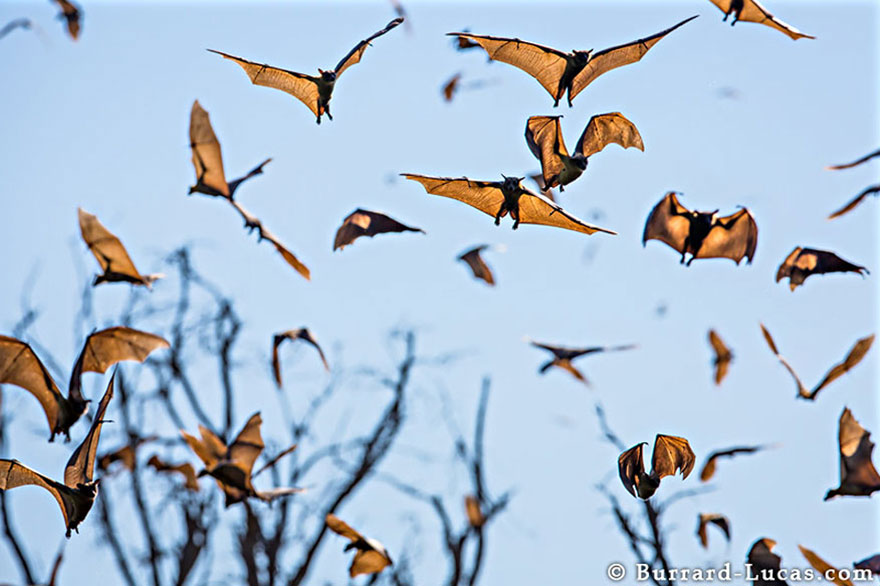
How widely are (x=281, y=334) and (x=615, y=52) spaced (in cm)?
206

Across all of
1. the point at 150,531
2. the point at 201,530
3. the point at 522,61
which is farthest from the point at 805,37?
the point at 150,531

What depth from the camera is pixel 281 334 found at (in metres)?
4.54

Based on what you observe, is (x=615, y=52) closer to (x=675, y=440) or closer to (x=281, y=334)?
(x=675, y=440)

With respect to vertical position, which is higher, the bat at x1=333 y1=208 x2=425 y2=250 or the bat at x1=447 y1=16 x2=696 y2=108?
→ the bat at x1=447 y1=16 x2=696 y2=108

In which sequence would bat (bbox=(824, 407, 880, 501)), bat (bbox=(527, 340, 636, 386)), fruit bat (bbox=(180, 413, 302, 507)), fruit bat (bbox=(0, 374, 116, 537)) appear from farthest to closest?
bat (bbox=(527, 340, 636, 386)) → fruit bat (bbox=(180, 413, 302, 507)) → bat (bbox=(824, 407, 880, 501)) → fruit bat (bbox=(0, 374, 116, 537))

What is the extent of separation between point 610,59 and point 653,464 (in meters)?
1.44

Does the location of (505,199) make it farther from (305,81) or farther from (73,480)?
(73,480)

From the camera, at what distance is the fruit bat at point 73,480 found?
3.28 meters

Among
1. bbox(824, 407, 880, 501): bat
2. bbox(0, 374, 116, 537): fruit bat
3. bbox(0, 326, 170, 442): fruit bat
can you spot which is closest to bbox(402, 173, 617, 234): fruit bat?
bbox(0, 374, 116, 537): fruit bat

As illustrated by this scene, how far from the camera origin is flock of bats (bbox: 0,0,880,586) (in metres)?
3.25

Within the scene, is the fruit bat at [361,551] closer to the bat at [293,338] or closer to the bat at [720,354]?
the bat at [293,338]

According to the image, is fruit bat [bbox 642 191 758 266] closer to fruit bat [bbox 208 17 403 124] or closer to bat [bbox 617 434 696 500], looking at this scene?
bat [bbox 617 434 696 500]

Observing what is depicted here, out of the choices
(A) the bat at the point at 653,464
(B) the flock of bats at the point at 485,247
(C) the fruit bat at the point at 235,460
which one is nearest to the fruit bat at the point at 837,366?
(B) the flock of bats at the point at 485,247

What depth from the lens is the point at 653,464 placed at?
3240mm
